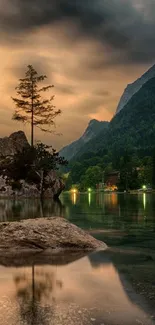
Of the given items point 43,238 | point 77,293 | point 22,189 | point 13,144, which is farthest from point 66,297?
point 13,144

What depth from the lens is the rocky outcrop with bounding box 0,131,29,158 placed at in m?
65.3

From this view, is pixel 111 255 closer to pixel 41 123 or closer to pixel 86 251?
pixel 86 251

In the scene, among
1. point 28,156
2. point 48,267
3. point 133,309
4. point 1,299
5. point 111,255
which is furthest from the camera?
point 28,156

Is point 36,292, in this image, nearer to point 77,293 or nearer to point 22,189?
point 77,293

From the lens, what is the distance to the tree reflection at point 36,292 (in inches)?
258

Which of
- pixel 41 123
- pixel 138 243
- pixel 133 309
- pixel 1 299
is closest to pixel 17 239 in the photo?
pixel 138 243

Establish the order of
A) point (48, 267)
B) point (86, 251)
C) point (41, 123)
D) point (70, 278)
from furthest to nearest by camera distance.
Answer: point (41, 123) < point (86, 251) < point (48, 267) < point (70, 278)

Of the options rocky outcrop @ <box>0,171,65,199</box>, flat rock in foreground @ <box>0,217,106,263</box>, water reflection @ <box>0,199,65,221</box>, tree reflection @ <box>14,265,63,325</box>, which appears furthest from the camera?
rocky outcrop @ <box>0,171,65,199</box>

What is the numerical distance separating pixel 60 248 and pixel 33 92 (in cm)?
5998

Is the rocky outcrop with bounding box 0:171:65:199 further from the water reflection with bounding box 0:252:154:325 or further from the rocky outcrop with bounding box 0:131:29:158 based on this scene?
the water reflection with bounding box 0:252:154:325

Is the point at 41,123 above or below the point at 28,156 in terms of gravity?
above

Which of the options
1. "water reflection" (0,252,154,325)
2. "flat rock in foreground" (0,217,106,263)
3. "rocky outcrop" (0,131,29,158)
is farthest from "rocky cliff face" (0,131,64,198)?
"water reflection" (0,252,154,325)

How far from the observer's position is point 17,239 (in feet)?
44.8

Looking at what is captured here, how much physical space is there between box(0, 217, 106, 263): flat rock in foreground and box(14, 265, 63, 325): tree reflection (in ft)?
9.81
